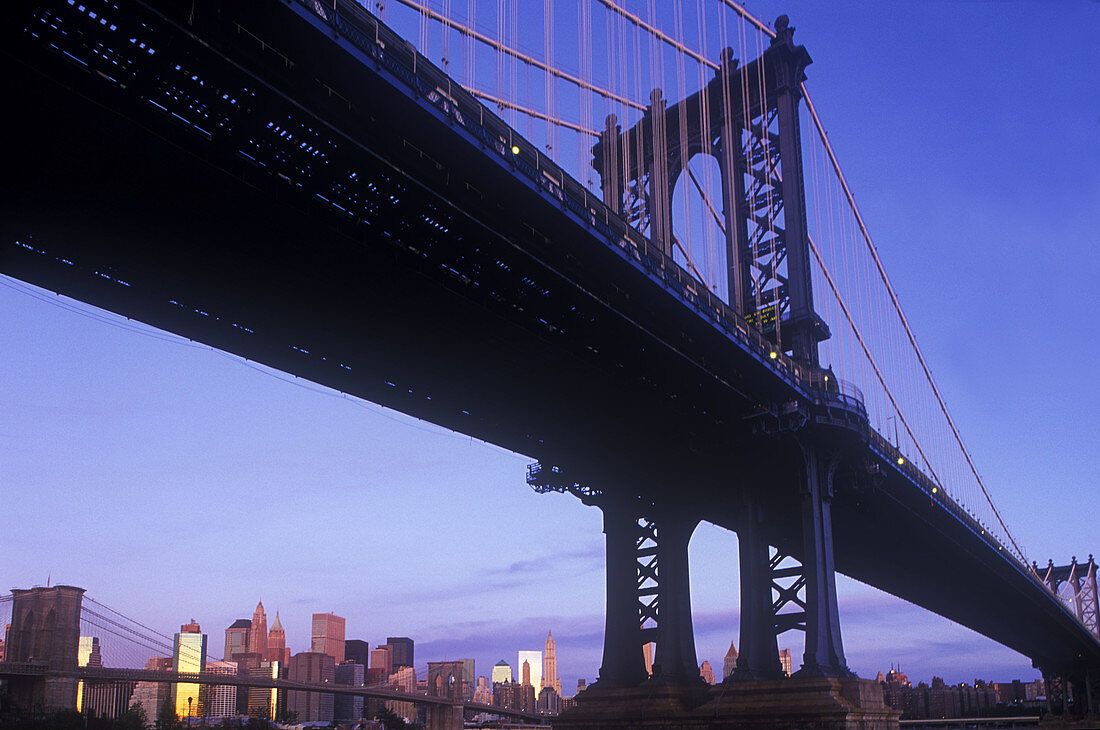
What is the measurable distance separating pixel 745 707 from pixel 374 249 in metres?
22.2

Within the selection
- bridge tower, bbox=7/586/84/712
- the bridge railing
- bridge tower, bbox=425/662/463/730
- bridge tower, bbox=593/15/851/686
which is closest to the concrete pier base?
bridge tower, bbox=593/15/851/686

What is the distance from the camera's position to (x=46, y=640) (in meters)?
87.6

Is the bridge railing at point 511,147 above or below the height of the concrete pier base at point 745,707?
above

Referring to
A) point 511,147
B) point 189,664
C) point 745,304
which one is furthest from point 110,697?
point 511,147

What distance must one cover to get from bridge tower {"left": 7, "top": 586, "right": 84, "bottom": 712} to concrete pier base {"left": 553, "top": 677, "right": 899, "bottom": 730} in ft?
187

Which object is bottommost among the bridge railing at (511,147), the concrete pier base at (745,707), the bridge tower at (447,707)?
the bridge tower at (447,707)

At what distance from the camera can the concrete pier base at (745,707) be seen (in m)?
36.9

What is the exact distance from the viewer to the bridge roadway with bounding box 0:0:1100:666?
20.9m

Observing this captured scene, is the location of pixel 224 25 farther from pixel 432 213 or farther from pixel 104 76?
pixel 432 213

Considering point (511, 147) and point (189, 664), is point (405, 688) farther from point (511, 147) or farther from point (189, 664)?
point (511, 147)

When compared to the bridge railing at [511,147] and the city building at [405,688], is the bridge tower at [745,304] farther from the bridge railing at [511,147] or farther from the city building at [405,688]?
the city building at [405,688]

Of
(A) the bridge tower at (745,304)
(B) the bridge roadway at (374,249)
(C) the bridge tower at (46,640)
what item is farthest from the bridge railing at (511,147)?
(C) the bridge tower at (46,640)

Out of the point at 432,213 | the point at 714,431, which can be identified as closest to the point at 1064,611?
the point at 714,431

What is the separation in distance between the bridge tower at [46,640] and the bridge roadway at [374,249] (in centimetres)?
5863
